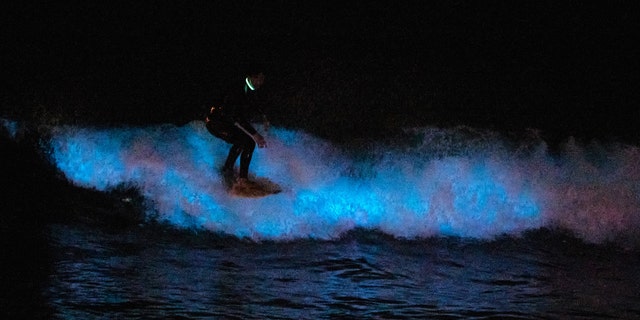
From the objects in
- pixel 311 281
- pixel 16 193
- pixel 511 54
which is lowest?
pixel 311 281

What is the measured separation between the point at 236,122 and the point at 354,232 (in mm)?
2042

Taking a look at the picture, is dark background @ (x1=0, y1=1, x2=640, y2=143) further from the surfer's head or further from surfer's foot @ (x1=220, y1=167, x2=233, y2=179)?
the surfer's head

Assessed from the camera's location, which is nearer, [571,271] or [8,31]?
[571,271]

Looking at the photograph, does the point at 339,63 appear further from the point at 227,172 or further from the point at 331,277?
the point at 331,277

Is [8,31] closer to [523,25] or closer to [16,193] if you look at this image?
[16,193]

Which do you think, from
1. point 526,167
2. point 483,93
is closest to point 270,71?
point 483,93

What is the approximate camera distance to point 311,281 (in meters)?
7.41

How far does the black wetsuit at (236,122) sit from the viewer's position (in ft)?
31.4

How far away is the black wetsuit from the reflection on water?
1.25 m

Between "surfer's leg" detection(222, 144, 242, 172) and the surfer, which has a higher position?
the surfer

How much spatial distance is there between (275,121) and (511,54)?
3878mm

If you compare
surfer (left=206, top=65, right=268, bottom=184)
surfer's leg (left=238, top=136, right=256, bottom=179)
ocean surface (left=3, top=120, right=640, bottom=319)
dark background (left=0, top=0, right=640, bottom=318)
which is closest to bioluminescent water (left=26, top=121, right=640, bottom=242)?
ocean surface (left=3, top=120, right=640, bottom=319)

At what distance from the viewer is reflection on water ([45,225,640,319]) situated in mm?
6461

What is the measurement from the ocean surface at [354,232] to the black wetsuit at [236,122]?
70cm
